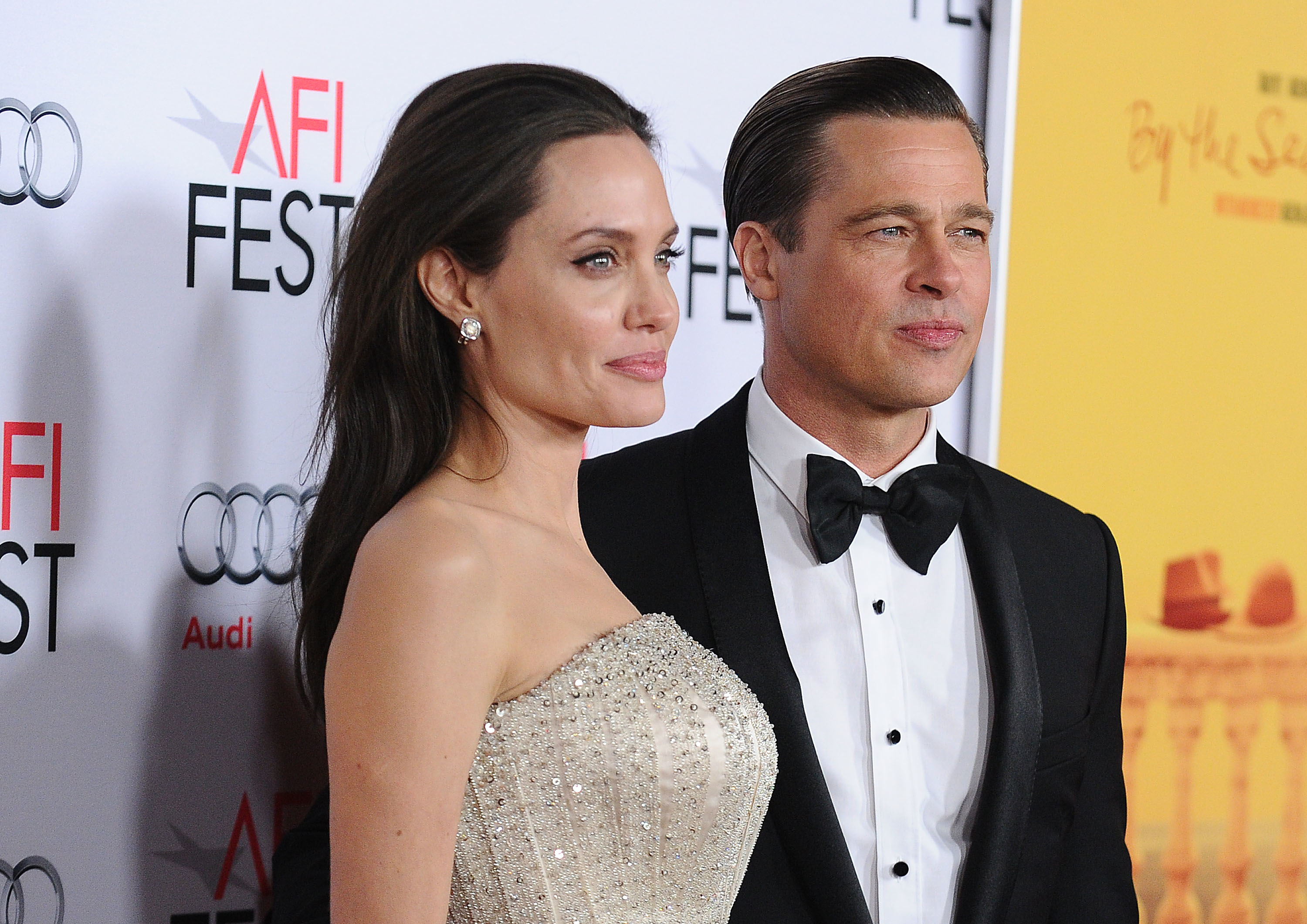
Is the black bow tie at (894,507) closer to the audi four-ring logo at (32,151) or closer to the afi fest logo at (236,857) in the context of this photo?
the afi fest logo at (236,857)

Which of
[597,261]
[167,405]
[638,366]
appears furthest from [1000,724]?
[167,405]

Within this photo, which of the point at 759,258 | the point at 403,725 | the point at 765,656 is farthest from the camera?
the point at 759,258

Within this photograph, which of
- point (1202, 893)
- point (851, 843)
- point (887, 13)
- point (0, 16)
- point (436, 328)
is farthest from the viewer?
point (1202, 893)

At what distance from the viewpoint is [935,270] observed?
1.65 meters

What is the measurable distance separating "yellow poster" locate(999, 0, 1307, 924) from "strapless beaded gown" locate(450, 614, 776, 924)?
1147 millimetres

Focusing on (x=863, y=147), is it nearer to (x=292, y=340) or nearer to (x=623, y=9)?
(x=623, y=9)

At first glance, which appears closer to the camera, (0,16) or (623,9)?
(0,16)

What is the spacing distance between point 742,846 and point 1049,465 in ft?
3.90

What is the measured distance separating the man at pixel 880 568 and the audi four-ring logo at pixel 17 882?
318 mm

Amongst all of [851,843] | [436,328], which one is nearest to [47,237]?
[436,328]

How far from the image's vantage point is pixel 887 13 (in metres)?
2.25

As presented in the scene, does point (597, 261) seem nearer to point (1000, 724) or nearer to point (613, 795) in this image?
point (613, 795)

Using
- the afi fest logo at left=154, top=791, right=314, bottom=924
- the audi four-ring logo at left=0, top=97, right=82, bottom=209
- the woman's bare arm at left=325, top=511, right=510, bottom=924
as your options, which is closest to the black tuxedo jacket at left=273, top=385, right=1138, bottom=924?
the afi fest logo at left=154, top=791, right=314, bottom=924

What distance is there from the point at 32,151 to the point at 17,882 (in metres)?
0.97
